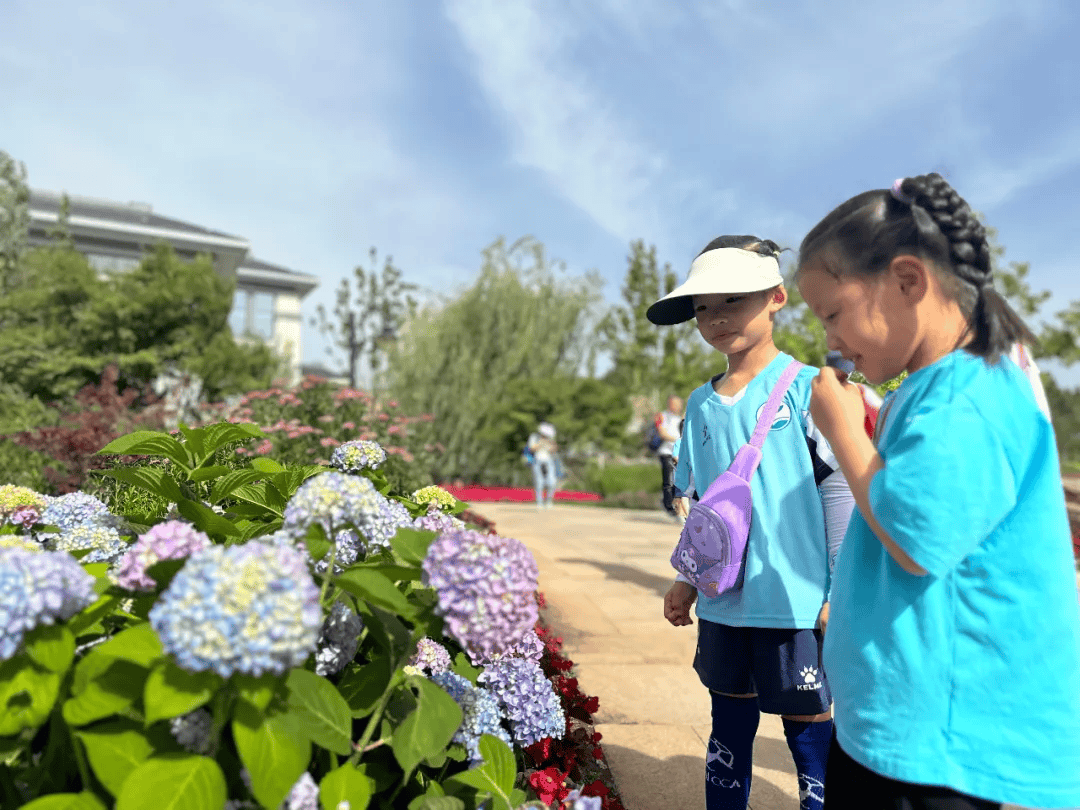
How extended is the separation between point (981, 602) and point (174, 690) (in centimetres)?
113

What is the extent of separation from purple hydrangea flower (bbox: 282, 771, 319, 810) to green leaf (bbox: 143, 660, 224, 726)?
0.18m

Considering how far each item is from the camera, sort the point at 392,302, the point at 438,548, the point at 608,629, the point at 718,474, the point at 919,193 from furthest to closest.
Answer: the point at 392,302 → the point at 608,629 → the point at 718,474 → the point at 919,193 → the point at 438,548

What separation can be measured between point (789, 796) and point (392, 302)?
2196 cm

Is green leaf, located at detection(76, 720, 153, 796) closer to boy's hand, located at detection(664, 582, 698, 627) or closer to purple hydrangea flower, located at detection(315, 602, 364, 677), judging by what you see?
purple hydrangea flower, located at detection(315, 602, 364, 677)

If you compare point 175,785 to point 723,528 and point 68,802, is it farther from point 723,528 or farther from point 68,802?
point 723,528

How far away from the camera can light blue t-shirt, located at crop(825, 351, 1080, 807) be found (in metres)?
1.02

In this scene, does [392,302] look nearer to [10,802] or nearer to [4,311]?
[4,311]

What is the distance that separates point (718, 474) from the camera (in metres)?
1.97

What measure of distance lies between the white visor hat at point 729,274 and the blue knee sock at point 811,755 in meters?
1.15

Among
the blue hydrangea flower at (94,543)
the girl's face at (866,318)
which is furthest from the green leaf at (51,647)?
the girl's face at (866,318)

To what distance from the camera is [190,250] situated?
2728cm

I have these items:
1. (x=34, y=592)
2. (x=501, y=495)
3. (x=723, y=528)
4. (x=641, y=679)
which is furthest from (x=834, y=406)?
(x=501, y=495)

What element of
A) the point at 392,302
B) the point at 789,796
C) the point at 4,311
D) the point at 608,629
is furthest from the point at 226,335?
the point at 789,796

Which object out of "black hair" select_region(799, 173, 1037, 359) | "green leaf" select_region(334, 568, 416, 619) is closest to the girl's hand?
"black hair" select_region(799, 173, 1037, 359)
